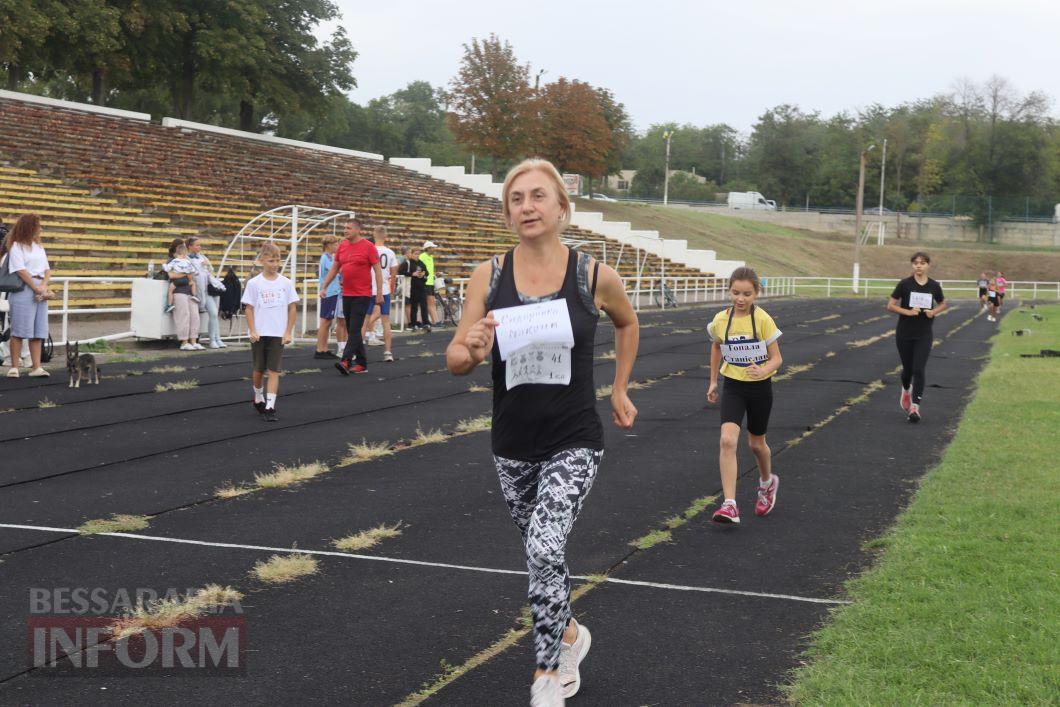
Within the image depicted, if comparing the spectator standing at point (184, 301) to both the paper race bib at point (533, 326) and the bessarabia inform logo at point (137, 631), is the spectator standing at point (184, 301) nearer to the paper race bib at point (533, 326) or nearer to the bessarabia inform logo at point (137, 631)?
the bessarabia inform logo at point (137, 631)

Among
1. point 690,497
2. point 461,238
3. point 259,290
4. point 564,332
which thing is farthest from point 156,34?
point 564,332

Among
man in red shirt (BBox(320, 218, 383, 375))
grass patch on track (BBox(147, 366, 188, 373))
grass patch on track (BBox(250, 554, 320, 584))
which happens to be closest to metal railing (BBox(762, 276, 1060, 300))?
man in red shirt (BBox(320, 218, 383, 375))

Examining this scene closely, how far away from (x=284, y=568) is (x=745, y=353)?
3434 mm

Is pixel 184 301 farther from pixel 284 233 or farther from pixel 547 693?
pixel 547 693

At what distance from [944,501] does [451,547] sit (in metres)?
3.64

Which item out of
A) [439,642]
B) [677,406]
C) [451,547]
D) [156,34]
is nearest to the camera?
[439,642]

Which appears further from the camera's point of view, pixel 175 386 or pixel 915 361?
pixel 175 386

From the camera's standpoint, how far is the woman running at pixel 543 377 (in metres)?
4.13

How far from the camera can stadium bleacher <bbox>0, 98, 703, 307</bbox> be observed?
24.9m

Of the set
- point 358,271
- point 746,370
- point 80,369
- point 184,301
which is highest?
point 358,271

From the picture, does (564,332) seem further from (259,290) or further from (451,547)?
(259,290)

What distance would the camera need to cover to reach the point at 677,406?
13.7 meters

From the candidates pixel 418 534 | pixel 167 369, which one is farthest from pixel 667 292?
pixel 418 534

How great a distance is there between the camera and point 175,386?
13.9 metres
